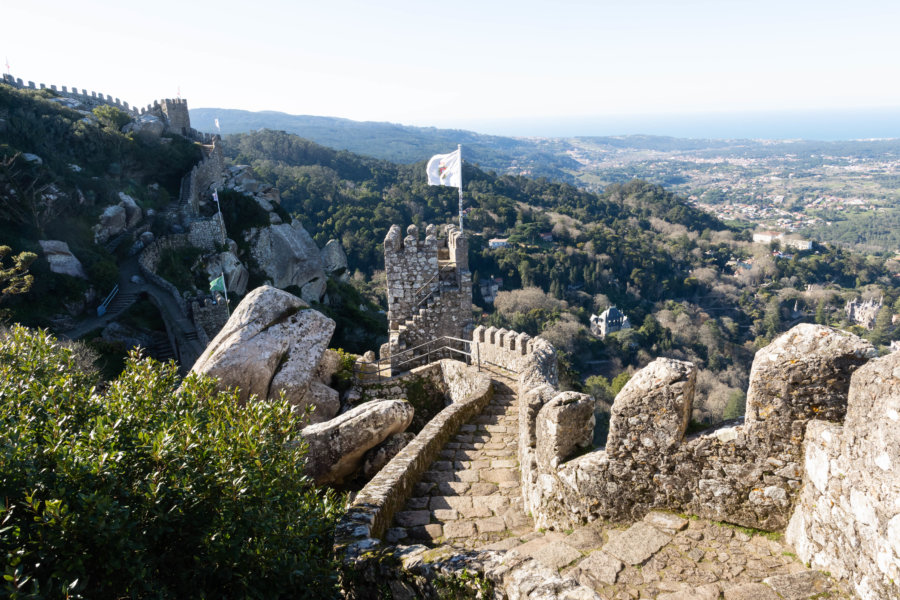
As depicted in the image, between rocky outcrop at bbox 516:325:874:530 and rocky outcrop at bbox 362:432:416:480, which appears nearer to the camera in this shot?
rocky outcrop at bbox 516:325:874:530

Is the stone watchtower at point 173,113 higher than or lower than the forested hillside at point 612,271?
higher

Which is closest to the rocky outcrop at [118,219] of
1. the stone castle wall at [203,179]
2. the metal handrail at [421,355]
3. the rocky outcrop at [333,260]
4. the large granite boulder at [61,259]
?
the large granite boulder at [61,259]

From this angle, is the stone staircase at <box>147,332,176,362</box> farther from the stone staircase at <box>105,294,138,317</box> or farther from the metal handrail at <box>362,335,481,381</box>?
the metal handrail at <box>362,335,481,381</box>

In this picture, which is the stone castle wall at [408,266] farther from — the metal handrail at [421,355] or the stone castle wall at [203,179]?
the stone castle wall at [203,179]

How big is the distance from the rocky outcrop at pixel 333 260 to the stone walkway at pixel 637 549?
3573cm

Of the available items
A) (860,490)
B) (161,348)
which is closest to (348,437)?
(860,490)

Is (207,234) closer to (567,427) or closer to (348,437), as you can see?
(348,437)

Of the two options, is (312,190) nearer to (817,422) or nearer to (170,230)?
(170,230)

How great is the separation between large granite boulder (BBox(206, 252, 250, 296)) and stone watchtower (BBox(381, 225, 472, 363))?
65.0 ft

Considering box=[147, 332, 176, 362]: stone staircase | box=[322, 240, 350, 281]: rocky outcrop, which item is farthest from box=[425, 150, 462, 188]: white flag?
box=[322, 240, 350, 281]: rocky outcrop

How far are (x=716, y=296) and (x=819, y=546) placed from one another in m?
70.0

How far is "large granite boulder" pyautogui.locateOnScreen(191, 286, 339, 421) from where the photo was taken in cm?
980

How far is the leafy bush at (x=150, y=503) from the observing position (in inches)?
131

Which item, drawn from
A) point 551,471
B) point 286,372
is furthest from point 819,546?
point 286,372
